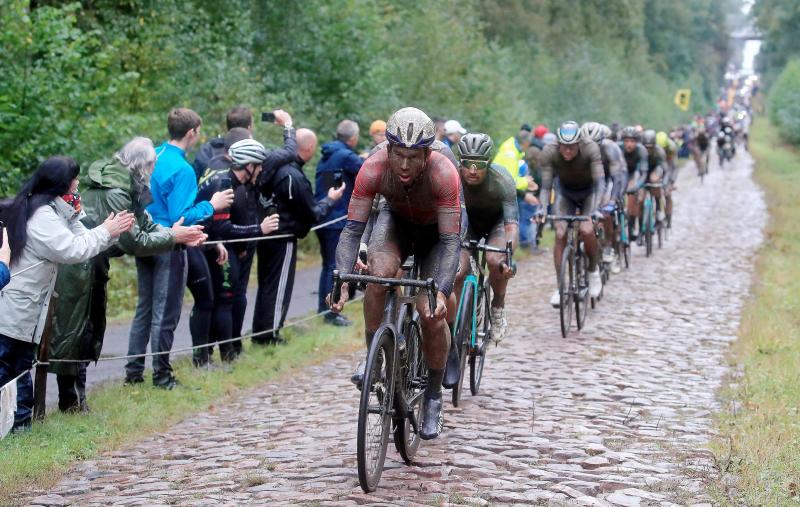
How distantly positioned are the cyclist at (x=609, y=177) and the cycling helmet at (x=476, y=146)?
445cm

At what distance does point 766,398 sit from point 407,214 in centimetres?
422

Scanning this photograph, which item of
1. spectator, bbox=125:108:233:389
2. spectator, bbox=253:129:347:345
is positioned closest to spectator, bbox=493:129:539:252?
spectator, bbox=253:129:347:345

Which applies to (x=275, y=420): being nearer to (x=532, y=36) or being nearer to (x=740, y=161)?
(x=532, y=36)

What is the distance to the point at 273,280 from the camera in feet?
40.0

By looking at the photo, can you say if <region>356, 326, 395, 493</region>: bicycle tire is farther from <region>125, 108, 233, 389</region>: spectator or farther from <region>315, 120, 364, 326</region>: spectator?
<region>315, 120, 364, 326</region>: spectator

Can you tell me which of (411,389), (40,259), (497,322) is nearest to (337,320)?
(497,322)

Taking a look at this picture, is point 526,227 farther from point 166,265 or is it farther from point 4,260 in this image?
point 4,260

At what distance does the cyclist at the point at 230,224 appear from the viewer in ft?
36.0

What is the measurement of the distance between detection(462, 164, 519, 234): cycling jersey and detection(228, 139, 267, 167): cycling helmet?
215cm

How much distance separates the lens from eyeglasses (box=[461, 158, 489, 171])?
9.52 m

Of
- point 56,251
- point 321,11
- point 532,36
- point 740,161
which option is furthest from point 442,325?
point 740,161

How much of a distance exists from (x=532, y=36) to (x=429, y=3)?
19.5m

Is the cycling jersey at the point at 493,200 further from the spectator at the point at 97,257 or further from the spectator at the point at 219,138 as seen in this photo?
the spectator at the point at 219,138

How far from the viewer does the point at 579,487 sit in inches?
282
